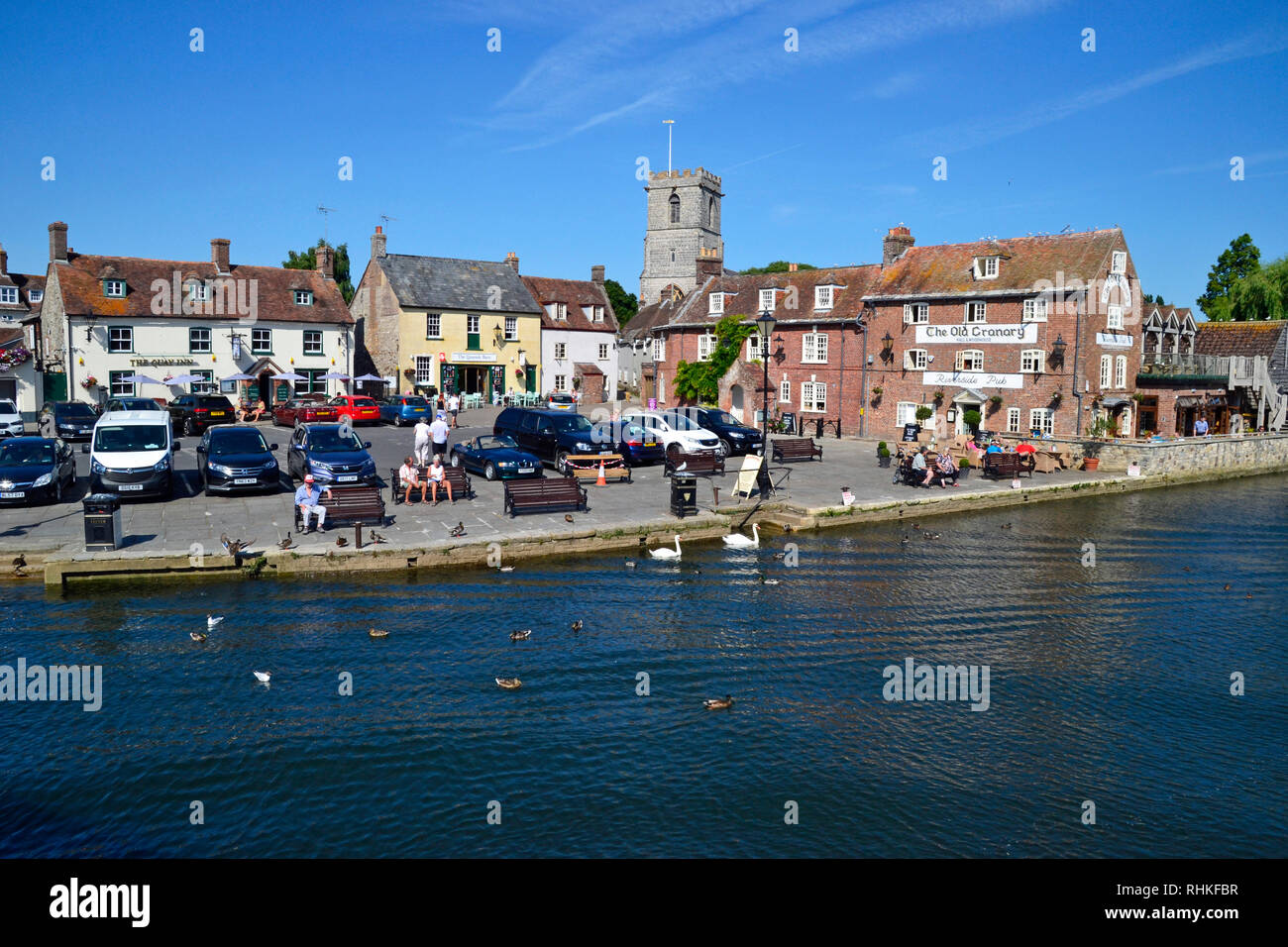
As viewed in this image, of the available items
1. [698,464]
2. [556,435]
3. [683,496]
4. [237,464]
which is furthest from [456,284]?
[683,496]

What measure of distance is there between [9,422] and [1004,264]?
40435 mm

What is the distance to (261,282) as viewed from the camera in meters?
50.5

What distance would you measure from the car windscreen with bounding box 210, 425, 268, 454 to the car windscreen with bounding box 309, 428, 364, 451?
1377 millimetres

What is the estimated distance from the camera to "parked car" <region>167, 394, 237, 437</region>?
38.3m

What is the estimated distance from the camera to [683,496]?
22.2m

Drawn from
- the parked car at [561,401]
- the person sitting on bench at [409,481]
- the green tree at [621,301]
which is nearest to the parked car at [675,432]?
the person sitting on bench at [409,481]

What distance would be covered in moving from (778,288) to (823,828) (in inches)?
1613

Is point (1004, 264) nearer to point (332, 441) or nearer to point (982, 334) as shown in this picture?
point (982, 334)

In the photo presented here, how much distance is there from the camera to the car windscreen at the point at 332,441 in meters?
24.2

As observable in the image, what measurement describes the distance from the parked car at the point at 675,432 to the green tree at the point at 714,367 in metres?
14.6

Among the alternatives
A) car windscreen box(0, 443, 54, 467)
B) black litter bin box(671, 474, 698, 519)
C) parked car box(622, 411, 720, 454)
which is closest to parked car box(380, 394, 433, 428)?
parked car box(622, 411, 720, 454)

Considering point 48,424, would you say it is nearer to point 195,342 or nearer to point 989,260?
point 195,342

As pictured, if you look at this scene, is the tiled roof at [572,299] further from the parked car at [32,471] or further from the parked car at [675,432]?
the parked car at [32,471]
